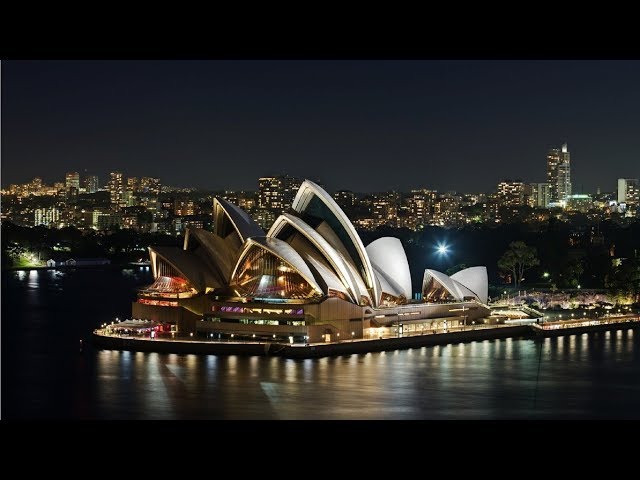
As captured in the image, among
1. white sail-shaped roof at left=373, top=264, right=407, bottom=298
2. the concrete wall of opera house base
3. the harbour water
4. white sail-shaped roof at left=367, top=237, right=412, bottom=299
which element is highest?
white sail-shaped roof at left=367, top=237, right=412, bottom=299

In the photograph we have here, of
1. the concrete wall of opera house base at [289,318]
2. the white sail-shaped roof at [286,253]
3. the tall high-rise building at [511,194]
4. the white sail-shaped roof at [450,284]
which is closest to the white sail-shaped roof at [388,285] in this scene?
the concrete wall of opera house base at [289,318]

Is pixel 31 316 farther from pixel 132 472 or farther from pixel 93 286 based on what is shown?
pixel 132 472

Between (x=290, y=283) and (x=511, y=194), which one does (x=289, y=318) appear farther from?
(x=511, y=194)

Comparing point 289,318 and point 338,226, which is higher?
point 338,226

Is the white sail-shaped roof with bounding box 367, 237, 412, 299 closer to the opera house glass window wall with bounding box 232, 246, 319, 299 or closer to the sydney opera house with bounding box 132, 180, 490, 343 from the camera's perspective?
the sydney opera house with bounding box 132, 180, 490, 343

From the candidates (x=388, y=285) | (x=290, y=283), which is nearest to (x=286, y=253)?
(x=290, y=283)

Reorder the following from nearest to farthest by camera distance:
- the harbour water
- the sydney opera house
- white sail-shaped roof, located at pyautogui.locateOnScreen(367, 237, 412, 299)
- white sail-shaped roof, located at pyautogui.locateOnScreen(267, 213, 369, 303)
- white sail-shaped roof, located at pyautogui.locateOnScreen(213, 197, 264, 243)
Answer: the harbour water → the sydney opera house → white sail-shaped roof, located at pyautogui.locateOnScreen(267, 213, 369, 303) → white sail-shaped roof, located at pyautogui.locateOnScreen(213, 197, 264, 243) → white sail-shaped roof, located at pyautogui.locateOnScreen(367, 237, 412, 299)

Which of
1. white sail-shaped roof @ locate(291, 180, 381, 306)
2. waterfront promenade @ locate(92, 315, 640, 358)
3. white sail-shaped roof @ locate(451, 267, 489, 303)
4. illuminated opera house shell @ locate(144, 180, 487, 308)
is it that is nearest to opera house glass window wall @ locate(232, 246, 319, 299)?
illuminated opera house shell @ locate(144, 180, 487, 308)
